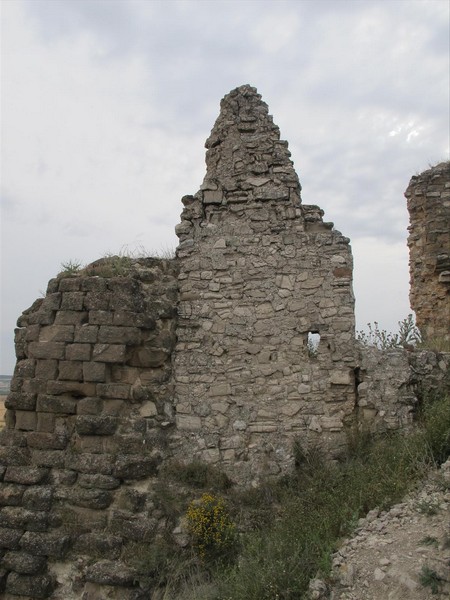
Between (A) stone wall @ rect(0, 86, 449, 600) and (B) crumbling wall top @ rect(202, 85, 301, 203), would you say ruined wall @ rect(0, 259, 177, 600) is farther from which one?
(B) crumbling wall top @ rect(202, 85, 301, 203)

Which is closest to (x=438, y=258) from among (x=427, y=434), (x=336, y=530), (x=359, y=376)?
(x=359, y=376)

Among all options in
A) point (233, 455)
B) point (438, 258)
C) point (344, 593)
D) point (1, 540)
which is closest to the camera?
point (344, 593)

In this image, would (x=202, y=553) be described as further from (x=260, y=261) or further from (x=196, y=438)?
(x=260, y=261)

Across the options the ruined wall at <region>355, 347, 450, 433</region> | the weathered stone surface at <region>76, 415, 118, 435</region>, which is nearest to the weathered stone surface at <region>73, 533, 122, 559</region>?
the weathered stone surface at <region>76, 415, 118, 435</region>

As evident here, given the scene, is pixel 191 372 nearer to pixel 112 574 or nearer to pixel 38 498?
pixel 38 498

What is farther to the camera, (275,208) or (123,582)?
(275,208)

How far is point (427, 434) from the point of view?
5.50 m

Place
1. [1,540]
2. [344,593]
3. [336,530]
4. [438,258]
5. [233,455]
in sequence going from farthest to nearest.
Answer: [438,258]
[233,455]
[1,540]
[336,530]
[344,593]

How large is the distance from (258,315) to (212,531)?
8.07 ft

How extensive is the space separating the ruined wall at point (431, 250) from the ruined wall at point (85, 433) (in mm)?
5199

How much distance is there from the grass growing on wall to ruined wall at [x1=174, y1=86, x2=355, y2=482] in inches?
13.0

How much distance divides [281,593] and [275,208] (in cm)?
425

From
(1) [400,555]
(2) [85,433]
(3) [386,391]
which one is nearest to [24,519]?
(2) [85,433]

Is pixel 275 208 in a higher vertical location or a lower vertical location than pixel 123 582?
higher
